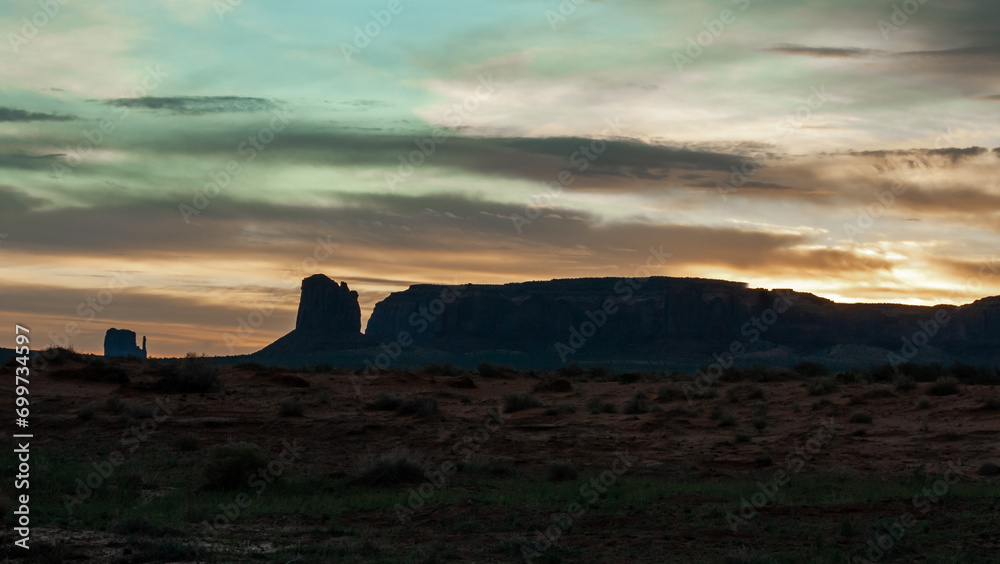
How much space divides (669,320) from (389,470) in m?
124

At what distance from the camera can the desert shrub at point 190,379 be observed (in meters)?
36.0

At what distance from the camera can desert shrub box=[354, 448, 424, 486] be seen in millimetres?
17219

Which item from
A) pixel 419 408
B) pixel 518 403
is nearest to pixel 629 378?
pixel 518 403

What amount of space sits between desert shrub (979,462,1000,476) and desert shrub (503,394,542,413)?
16.6 m

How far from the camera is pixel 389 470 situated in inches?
680

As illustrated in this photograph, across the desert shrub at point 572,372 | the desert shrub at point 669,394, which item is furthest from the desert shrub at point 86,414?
the desert shrub at point 572,372

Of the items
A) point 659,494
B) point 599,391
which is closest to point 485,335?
point 599,391

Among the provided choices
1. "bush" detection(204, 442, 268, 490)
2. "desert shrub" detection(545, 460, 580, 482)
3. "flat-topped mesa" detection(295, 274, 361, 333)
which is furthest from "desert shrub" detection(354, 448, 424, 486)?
"flat-topped mesa" detection(295, 274, 361, 333)

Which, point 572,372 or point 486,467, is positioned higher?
point 572,372

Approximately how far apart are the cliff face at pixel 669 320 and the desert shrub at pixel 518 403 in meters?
94.8

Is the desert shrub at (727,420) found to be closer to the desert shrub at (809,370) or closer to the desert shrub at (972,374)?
the desert shrub at (972,374)

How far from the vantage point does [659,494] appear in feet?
51.7

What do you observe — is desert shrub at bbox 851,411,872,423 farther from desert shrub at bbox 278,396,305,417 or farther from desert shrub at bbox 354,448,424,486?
desert shrub at bbox 278,396,305,417

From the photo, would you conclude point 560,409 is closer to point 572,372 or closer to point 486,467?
point 486,467
